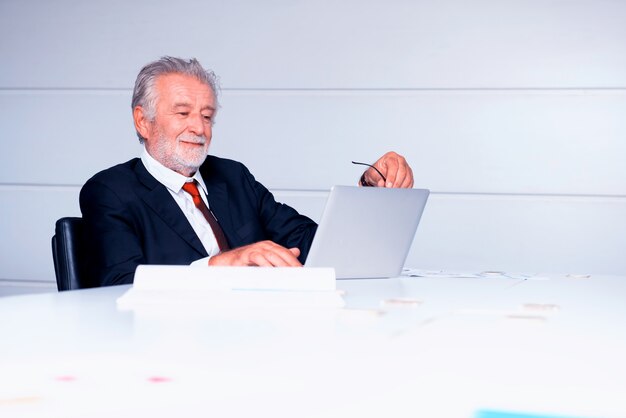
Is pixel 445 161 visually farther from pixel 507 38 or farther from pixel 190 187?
pixel 190 187

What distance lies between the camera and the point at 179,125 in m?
2.77

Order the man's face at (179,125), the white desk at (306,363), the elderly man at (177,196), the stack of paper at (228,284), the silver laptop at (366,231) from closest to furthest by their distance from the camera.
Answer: the white desk at (306,363)
the stack of paper at (228,284)
the silver laptop at (366,231)
the elderly man at (177,196)
the man's face at (179,125)

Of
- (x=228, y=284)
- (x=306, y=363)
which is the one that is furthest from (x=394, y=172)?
(x=306, y=363)

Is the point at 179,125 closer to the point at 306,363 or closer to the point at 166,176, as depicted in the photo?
the point at 166,176

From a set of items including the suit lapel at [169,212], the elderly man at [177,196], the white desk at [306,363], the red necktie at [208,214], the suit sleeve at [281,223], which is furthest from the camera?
the suit sleeve at [281,223]

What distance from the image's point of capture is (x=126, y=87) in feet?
13.5

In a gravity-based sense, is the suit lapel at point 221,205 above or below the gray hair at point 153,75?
below

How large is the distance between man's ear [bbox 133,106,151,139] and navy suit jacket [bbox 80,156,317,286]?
0.48 ft

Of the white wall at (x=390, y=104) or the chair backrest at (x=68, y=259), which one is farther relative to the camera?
the white wall at (x=390, y=104)

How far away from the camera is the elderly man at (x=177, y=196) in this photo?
7.70ft

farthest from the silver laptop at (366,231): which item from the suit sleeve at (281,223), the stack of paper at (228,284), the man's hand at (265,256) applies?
the suit sleeve at (281,223)

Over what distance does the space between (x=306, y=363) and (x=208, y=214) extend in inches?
73.6

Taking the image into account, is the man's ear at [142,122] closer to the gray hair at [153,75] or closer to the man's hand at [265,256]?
the gray hair at [153,75]

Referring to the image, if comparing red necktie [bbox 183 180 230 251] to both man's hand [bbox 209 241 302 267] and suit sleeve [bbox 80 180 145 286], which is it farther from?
man's hand [bbox 209 241 302 267]
